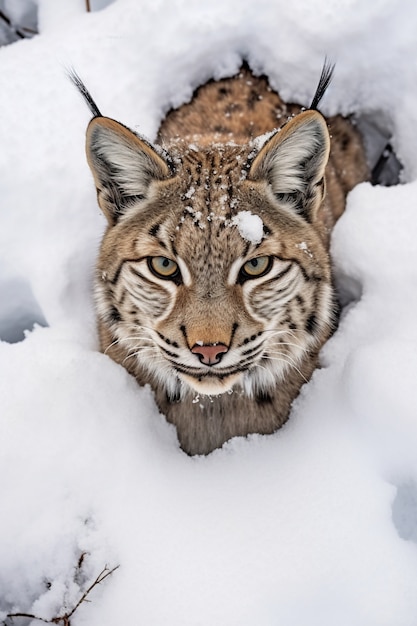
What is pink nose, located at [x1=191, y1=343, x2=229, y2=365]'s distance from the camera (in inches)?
86.4

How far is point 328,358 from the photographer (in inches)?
116

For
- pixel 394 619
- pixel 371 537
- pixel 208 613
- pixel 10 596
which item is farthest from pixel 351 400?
pixel 10 596

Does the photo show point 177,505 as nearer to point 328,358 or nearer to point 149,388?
point 149,388

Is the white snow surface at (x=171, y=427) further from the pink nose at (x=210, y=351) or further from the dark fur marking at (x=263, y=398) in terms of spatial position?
the pink nose at (x=210, y=351)

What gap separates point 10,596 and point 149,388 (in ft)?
3.09

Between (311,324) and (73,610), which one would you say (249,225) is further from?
(73,610)

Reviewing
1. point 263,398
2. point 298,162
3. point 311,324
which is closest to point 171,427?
point 263,398

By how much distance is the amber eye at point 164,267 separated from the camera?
2332mm

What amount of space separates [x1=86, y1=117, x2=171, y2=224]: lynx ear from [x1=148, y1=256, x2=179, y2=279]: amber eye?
0.27m

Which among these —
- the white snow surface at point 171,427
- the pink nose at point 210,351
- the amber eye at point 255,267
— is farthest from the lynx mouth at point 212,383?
the white snow surface at point 171,427

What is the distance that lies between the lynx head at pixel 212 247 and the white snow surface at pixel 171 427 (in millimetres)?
363

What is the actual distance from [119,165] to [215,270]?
0.55 meters

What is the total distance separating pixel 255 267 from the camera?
2336 mm

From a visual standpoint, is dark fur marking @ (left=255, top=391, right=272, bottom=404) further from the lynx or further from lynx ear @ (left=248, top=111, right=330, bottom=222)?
lynx ear @ (left=248, top=111, right=330, bottom=222)
